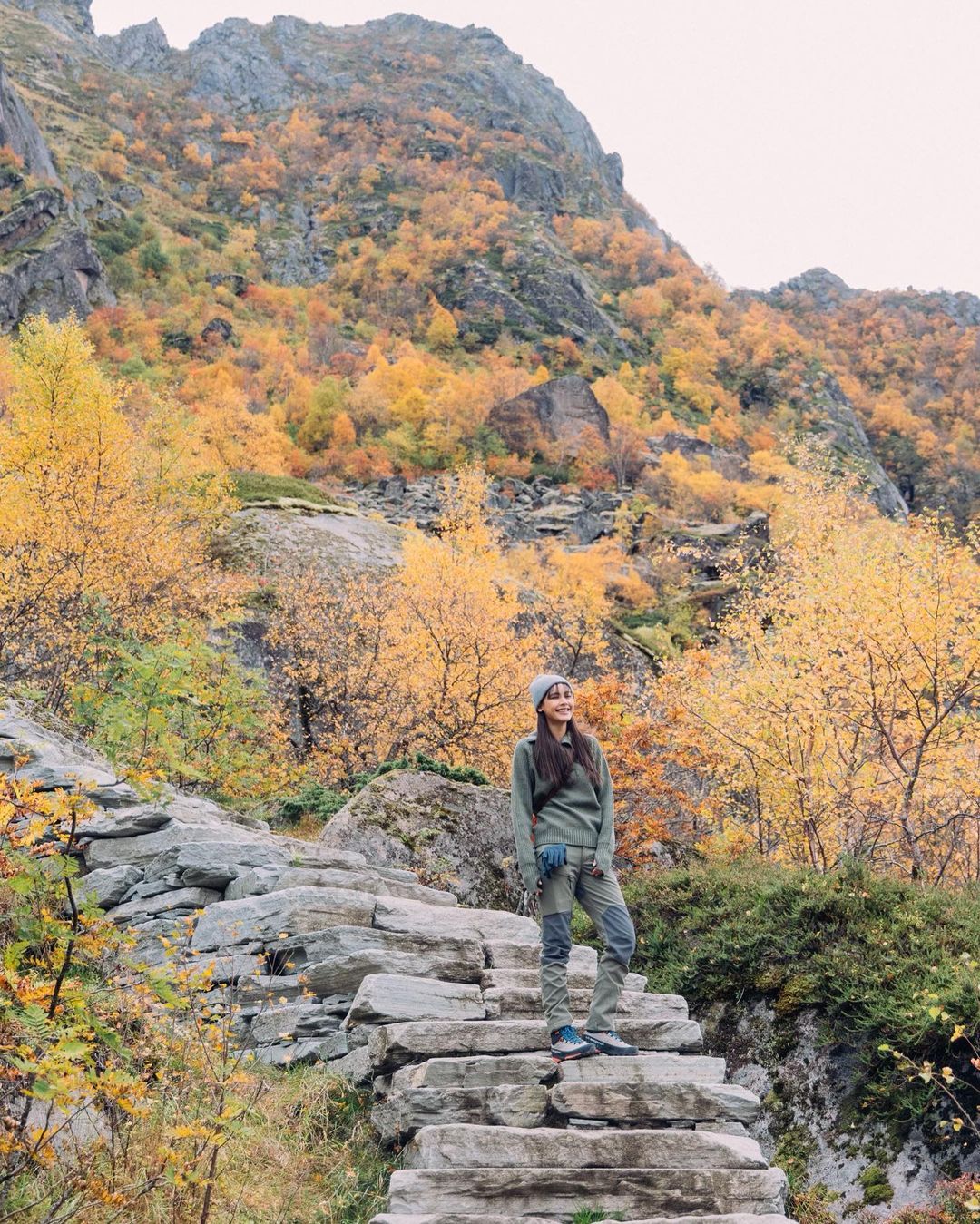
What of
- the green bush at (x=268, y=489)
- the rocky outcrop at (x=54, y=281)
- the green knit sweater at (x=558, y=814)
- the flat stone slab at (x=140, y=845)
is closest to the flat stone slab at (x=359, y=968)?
the green knit sweater at (x=558, y=814)

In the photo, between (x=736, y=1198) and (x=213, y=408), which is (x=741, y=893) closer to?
(x=736, y=1198)

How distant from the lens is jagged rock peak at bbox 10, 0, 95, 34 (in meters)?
134

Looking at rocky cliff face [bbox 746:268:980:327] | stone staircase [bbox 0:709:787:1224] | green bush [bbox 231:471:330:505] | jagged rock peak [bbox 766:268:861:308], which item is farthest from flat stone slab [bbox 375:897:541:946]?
jagged rock peak [bbox 766:268:861:308]

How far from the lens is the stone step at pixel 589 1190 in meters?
3.97

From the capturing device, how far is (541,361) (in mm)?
83938

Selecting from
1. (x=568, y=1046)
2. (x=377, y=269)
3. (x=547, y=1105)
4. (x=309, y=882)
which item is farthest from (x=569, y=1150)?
(x=377, y=269)

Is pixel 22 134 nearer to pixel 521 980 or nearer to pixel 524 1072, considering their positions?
pixel 521 980

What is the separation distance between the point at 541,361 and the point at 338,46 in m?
115

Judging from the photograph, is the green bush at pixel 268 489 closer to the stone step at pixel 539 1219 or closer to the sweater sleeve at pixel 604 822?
the sweater sleeve at pixel 604 822

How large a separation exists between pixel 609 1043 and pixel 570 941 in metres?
0.60

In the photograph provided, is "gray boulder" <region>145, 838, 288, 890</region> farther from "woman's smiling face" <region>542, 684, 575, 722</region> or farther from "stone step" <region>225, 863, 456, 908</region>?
"woman's smiling face" <region>542, 684, 575, 722</region>

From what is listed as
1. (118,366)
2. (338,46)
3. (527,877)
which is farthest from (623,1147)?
(338,46)

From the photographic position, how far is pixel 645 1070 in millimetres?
5039

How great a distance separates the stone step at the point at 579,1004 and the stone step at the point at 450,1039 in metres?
0.34
